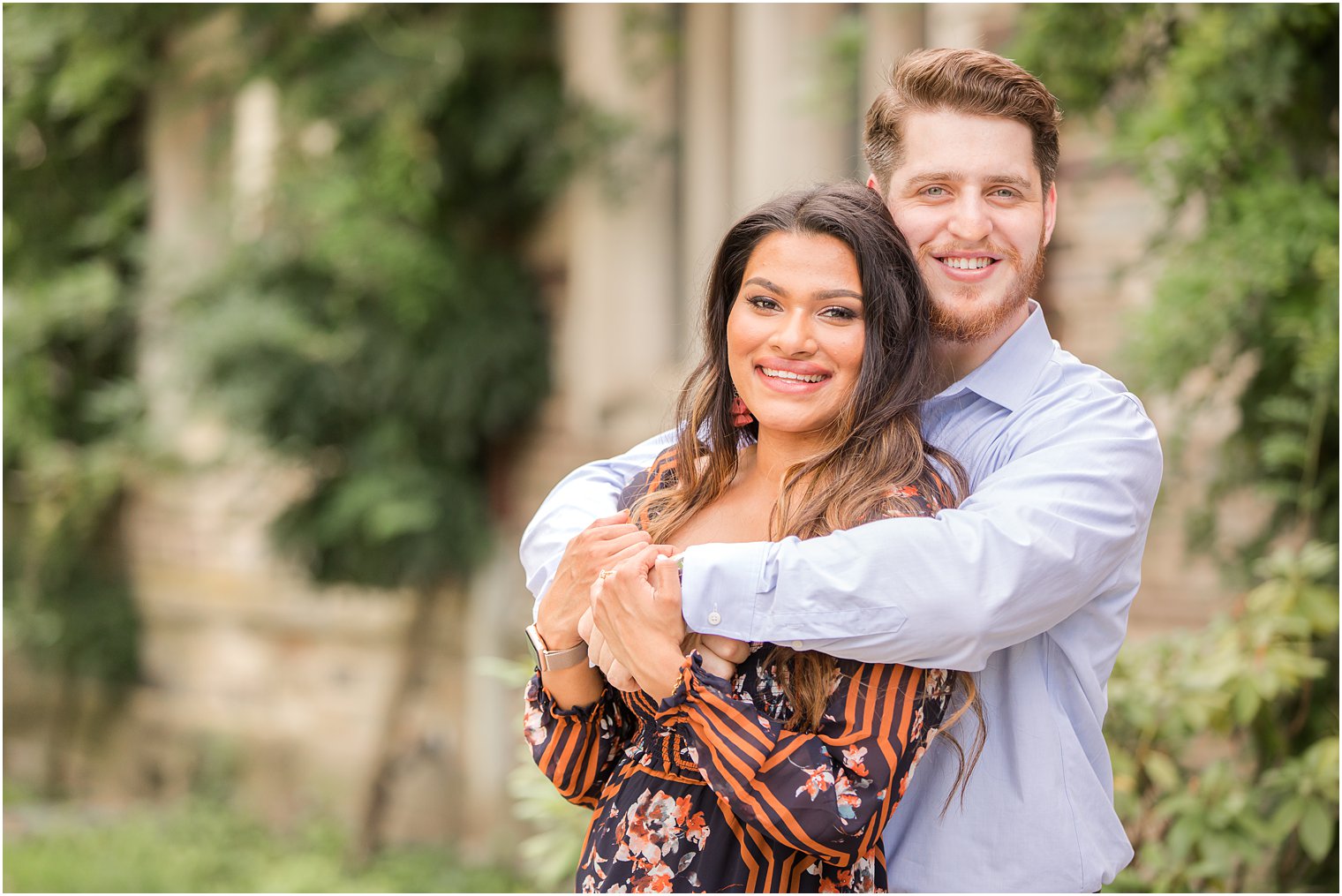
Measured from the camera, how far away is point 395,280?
6.43 metres

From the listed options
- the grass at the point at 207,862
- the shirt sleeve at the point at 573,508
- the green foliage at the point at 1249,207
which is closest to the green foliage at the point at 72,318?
the grass at the point at 207,862

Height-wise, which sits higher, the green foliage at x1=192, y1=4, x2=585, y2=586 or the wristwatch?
the green foliage at x1=192, y1=4, x2=585, y2=586

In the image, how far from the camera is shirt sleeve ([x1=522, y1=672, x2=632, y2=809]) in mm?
1952

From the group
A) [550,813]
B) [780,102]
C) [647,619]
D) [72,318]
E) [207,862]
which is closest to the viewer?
[647,619]

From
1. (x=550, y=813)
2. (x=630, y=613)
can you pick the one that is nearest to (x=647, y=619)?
(x=630, y=613)

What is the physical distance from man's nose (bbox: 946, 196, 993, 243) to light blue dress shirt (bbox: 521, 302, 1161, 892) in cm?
16

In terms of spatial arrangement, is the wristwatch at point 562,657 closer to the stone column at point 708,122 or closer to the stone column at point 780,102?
the stone column at point 780,102

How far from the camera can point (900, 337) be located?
1.85 meters

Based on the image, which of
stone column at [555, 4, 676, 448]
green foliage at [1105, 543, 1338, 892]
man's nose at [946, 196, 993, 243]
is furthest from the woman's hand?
stone column at [555, 4, 676, 448]

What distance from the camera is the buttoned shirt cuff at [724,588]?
170cm

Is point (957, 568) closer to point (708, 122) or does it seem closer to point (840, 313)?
point (840, 313)

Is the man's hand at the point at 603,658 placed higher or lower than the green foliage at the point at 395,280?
lower

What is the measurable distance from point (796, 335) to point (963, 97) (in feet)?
1.38

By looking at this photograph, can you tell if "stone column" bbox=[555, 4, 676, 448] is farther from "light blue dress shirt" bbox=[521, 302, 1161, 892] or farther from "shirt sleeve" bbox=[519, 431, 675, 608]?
"light blue dress shirt" bbox=[521, 302, 1161, 892]
